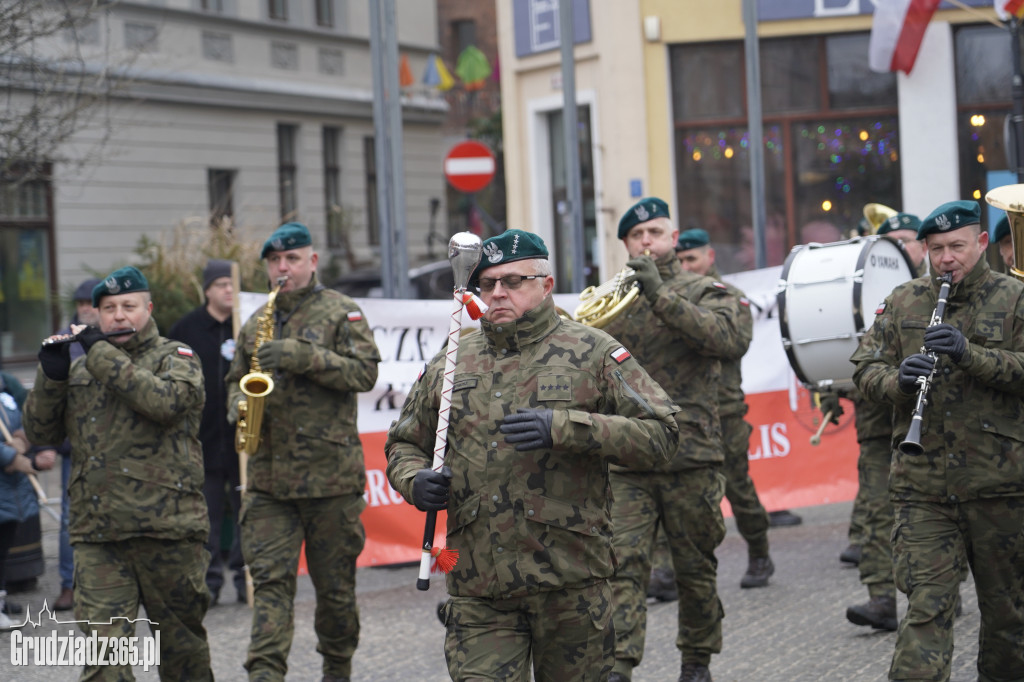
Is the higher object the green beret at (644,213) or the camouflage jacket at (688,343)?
the green beret at (644,213)

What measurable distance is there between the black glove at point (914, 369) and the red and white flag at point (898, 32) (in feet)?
41.4

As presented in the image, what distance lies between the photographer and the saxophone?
6.67 m

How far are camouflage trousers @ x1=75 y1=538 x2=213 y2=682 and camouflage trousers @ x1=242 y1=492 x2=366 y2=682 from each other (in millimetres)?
333

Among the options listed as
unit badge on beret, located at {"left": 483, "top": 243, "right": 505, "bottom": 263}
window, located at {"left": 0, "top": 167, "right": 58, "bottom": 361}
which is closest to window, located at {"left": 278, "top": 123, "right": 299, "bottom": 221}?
window, located at {"left": 0, "top": 167, "right": 58, "bottom": 361}

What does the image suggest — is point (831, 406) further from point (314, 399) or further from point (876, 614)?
point (314, 399)

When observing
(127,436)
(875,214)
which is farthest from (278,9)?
(127,436)

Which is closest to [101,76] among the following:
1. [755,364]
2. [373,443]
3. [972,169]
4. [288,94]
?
[373,443]

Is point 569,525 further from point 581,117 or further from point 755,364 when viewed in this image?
point 581,117

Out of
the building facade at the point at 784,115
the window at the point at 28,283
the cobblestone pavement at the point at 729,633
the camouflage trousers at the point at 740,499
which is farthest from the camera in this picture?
the window at the point at 28,283

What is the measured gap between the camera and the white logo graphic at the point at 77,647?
581 centimetres

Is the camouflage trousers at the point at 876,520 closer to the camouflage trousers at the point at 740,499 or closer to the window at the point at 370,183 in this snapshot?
the camouflage trousers at the point at 740,499

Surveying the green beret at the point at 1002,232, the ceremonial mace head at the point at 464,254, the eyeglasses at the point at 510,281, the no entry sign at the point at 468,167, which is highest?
the no entry sign at the point at 468,167

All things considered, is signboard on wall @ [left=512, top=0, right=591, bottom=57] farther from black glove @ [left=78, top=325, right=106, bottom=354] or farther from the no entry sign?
black glove @ [left=78, top=325, right=106, bottom=354]

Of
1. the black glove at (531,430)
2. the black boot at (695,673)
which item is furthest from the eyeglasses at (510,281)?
the black boot at (695,673)
